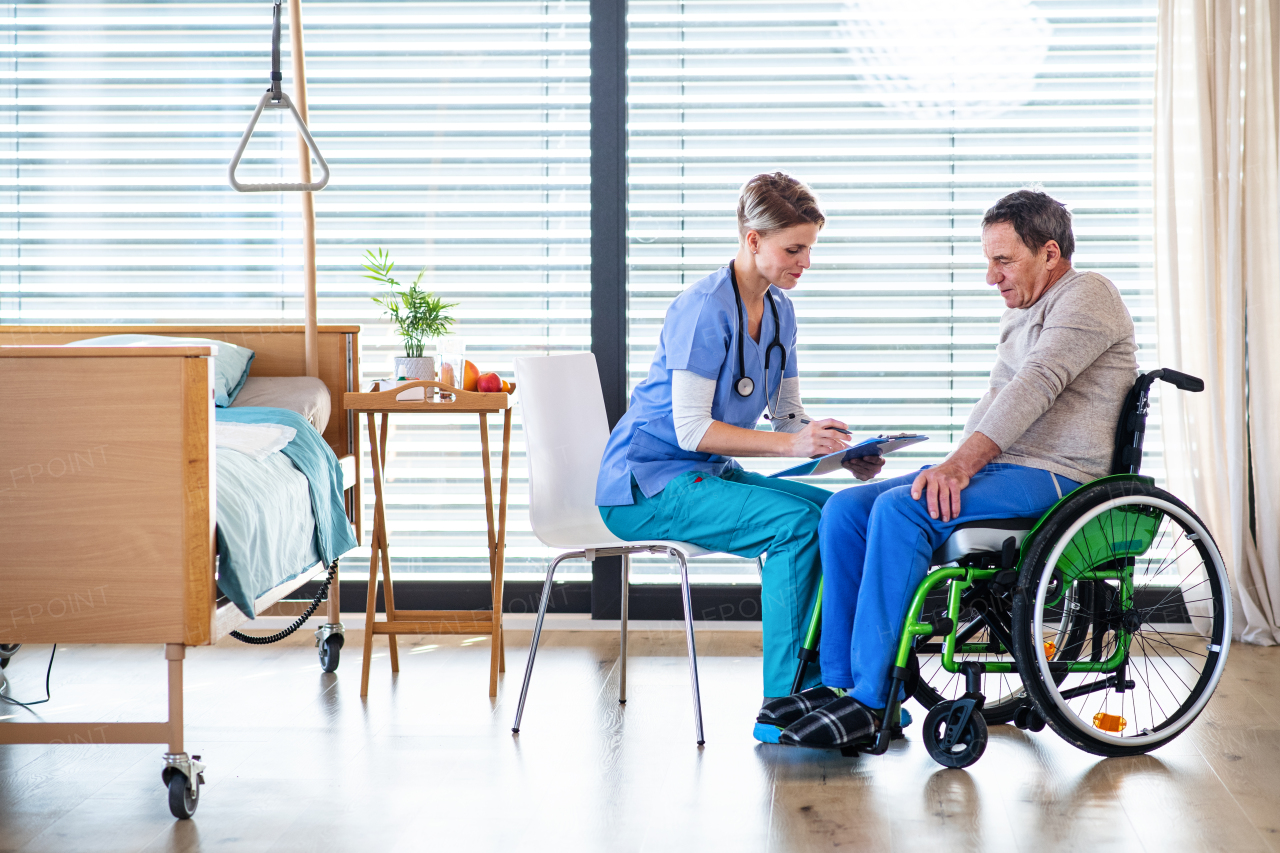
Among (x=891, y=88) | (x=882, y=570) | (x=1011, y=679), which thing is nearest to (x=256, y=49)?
(x=891, y=88)

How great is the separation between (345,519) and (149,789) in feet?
2.98

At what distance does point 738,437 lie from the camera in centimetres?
227

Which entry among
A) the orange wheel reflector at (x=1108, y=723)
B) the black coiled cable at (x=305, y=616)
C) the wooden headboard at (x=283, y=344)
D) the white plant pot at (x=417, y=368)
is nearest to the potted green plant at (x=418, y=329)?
the white plant pot at (x=417, y=368)

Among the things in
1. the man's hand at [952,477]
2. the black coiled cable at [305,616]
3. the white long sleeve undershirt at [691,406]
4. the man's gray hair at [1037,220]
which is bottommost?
the black coiled cable at [305,616]

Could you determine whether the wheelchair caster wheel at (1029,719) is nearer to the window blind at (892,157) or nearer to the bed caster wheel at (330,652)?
the window blind at (892,157)

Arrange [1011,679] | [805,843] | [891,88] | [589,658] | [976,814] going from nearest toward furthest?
[805,843] < [976,814] < [1011,679] < [589,658] < [891,88]

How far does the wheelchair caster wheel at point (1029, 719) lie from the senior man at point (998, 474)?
30cm

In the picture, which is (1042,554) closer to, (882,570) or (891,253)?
(882,570)

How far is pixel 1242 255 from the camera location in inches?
121

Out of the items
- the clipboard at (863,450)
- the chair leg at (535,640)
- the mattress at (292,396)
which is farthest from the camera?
the mattress at (292,396)

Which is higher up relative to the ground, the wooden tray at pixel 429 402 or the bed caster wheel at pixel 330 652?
the wooden tray at pixel 429 402

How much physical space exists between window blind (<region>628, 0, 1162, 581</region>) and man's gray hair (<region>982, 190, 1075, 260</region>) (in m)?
1.06

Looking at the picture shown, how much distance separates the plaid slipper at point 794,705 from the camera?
2.17 meters

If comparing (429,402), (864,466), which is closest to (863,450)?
(864,466)
